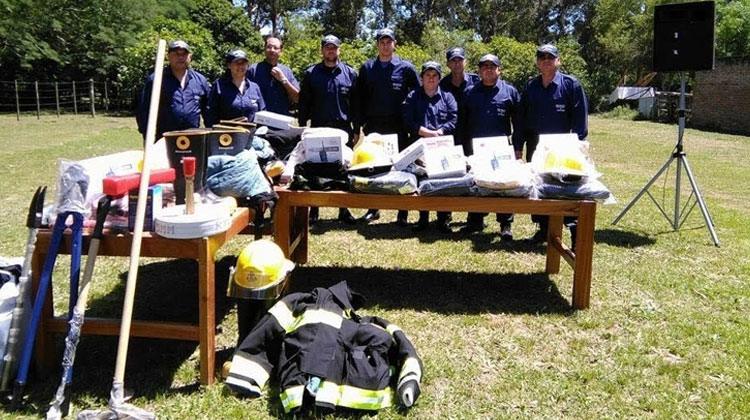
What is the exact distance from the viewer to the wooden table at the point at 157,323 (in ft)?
10.5

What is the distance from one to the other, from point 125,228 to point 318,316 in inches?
44.1

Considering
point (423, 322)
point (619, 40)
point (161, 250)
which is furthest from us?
point (619, 40)

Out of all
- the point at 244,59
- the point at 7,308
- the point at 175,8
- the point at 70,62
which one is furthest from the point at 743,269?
the point at 175,8

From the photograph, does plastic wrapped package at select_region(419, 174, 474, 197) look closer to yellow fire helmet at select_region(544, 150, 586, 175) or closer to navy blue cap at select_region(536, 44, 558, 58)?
yellow fire helmet at select_region(544, 150, 586, 175)

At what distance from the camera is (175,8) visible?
102ft

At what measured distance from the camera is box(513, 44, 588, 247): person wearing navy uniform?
5738 mm

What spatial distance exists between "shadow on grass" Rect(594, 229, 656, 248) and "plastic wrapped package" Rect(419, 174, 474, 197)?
2.62m

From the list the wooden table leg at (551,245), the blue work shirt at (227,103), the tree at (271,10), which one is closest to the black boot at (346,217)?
the blue work shirt at (227,103)

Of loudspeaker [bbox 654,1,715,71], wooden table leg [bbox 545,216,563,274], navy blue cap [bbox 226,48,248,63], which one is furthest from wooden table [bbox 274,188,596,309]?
loudspeaker [bbox 654,1,715,71]

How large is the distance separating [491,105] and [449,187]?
1.99 metres

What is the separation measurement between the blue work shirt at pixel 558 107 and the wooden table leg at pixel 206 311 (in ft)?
12.2

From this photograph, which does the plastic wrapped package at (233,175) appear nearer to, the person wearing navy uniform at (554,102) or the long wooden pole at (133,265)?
the long wooden pole at (133,265)

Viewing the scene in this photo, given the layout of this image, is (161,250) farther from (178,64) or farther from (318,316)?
(178,64)

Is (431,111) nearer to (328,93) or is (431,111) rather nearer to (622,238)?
(328,93)
